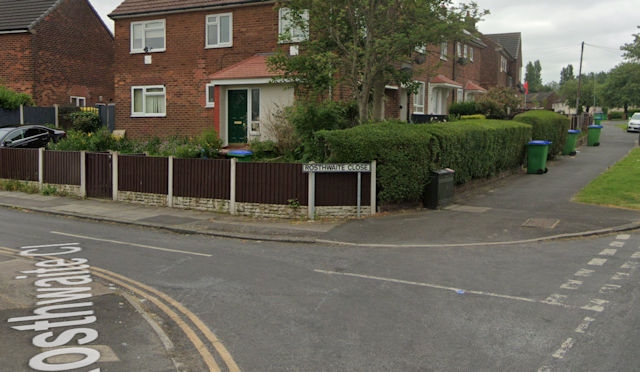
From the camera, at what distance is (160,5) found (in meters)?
24.9

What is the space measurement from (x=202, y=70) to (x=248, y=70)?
3816 mm

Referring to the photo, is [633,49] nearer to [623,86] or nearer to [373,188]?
[623,86]

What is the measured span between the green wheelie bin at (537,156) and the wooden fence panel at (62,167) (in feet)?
51.5

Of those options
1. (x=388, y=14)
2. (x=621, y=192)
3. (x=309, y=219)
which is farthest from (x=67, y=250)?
(x=621, y=192)

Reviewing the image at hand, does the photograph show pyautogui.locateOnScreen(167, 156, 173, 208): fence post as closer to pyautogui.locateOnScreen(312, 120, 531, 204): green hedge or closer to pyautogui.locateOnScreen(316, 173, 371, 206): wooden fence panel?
pyautogui.locateOnScreen(312, 120, 531, 204): green hedge

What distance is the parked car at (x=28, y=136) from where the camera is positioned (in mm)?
22328

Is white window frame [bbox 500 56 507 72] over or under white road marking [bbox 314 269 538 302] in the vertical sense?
over

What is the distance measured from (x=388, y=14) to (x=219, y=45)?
10.2 metres

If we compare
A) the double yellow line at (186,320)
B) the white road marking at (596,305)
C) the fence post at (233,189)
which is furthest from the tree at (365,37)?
the white road marking at (596,305)

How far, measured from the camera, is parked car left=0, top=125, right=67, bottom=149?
22.3 metres

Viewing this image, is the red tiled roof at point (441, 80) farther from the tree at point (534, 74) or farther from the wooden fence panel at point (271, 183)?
the tree at point (534, 74)

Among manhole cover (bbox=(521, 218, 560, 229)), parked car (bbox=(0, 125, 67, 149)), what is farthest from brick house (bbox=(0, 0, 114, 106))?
manhole cover (bbox=(521, 218, 560, 229))

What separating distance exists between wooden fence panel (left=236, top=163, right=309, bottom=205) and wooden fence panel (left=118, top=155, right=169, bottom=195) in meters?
2.61

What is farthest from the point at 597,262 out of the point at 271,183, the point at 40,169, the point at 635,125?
the point at 635,125
